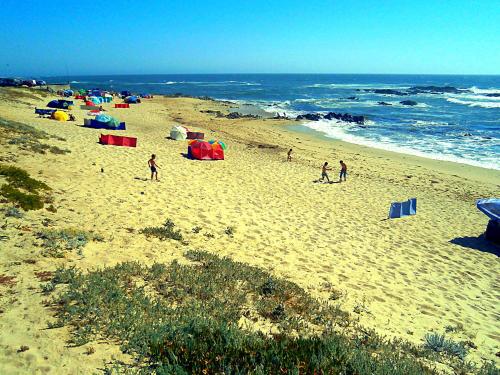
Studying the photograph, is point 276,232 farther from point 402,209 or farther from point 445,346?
point 402,209

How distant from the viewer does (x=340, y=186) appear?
16891 mm

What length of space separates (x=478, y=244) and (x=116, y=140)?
17.1 meters

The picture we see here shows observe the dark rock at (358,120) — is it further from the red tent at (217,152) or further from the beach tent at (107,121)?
the beach tent at (107,121)

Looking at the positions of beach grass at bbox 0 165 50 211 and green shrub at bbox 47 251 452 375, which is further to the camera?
beach grass at bbox 0 165 50 211

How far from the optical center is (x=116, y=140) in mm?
18984

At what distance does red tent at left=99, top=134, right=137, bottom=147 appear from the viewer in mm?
18766

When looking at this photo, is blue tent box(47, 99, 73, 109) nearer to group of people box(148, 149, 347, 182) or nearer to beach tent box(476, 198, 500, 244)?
group of people box(148, 149, 347, 182)

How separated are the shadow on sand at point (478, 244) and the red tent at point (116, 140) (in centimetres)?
1584

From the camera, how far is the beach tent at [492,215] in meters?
11.1

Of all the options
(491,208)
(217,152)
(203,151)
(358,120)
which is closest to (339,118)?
(358,120)

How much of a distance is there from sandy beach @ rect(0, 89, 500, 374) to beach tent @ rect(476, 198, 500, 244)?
0.36 m

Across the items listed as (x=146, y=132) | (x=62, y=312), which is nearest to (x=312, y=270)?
(x=62, y=312)

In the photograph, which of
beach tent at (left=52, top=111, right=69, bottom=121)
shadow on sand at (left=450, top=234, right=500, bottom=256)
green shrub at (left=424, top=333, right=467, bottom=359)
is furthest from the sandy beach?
beach tent at (left=52, top=111, right=69, bottom=121)

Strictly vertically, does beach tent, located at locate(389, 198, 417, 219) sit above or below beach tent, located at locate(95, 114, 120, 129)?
below
